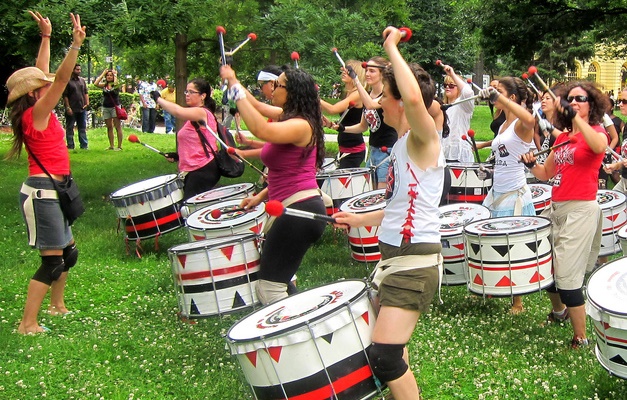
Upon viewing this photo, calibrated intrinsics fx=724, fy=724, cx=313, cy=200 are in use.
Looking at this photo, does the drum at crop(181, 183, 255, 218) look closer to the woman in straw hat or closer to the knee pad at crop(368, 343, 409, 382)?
the woman in straw hat

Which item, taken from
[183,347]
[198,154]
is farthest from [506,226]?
[198,154]

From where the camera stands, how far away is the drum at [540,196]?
6695mm

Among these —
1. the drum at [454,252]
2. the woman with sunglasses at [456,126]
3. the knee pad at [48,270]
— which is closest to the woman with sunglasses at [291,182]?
the drum at [454,252]

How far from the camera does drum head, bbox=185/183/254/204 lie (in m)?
6.88

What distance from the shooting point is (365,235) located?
6375 mm

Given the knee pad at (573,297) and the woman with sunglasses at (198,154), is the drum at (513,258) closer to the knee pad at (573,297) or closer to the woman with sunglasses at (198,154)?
the knee pad at (573,297)

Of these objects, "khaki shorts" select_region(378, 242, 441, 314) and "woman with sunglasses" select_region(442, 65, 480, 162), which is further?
"woman with sunglasses" select_region(442, 65, 480, 162)

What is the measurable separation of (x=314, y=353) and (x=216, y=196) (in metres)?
3.97

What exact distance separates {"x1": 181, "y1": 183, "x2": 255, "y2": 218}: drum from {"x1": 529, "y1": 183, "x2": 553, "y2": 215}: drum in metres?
2.68

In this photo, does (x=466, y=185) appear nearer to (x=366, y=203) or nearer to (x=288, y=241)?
(x=366, y=203)

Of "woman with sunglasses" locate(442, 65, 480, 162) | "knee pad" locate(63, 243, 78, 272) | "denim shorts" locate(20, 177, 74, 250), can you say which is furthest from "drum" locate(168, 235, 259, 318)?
"woman with sunglasses" locate(442, 65, 480, 162)

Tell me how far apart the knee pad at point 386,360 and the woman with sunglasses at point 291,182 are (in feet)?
3.64

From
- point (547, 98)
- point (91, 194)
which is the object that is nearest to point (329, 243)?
point (547, 98)

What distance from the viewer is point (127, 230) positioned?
24.5 ft
